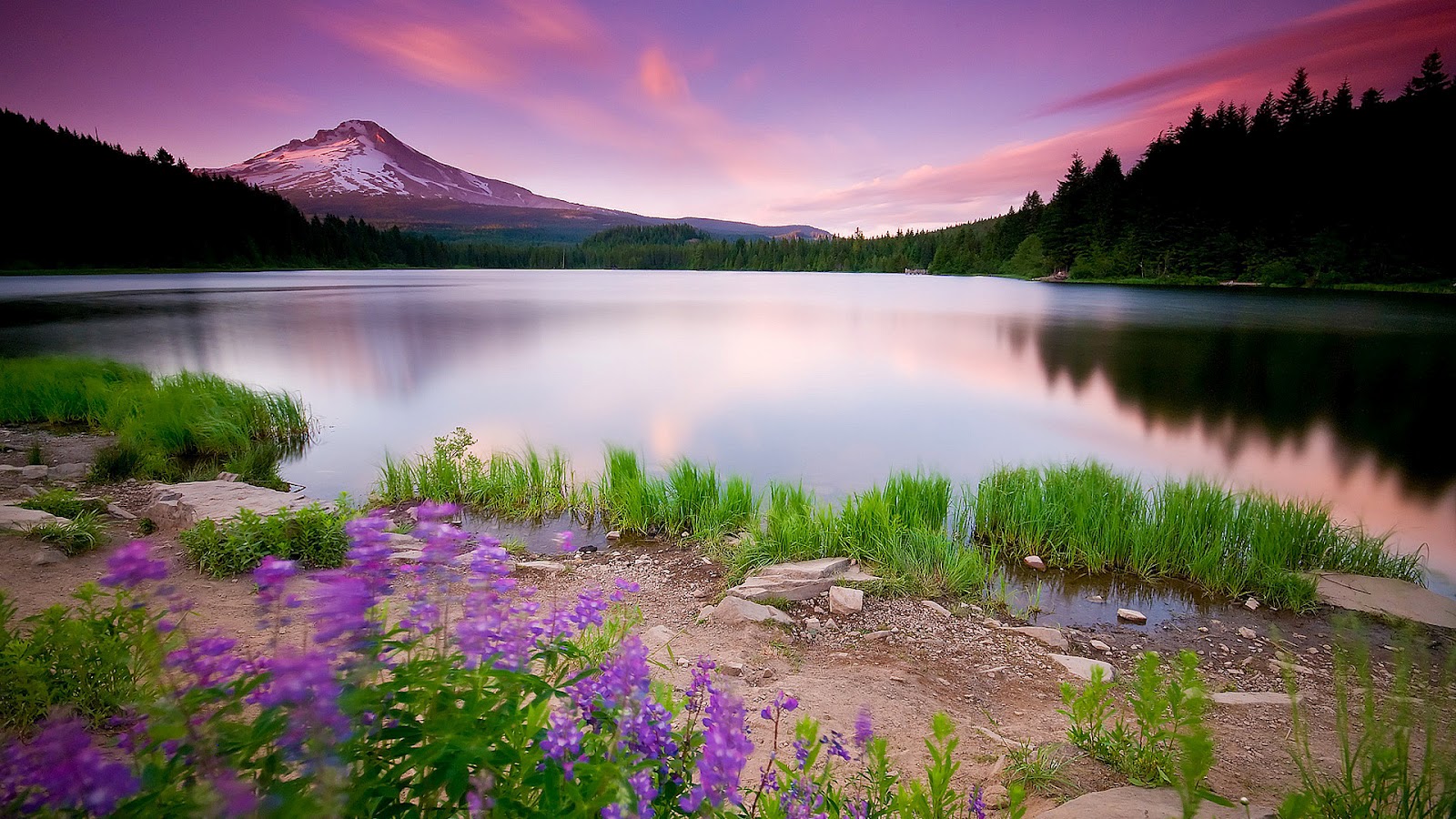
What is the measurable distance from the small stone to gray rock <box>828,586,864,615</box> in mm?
738

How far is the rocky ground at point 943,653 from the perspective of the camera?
4.33m

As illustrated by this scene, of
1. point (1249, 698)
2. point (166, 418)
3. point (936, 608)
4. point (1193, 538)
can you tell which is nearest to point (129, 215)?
point (166, 418)

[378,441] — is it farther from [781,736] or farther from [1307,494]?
[1307,494]

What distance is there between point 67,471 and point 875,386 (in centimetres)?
2062

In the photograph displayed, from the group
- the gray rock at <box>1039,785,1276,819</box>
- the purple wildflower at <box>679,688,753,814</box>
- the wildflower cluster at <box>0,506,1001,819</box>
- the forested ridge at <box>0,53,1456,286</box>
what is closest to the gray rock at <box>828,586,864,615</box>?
the gray rock at <box>1039,785,1276,819</box>

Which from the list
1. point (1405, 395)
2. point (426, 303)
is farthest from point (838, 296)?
point (1405, 395)

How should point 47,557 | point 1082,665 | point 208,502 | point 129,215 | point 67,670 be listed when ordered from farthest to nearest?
point 129,215, point 208,502, point 47,557, point 1082,665, point 67,670

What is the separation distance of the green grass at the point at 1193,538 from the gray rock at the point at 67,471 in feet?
49.8

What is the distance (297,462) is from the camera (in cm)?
1323

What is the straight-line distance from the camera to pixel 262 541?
22.6 feet

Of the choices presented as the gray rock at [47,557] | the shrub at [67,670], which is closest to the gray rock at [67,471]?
the gray rock at [47,557]

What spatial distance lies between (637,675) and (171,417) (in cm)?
1611

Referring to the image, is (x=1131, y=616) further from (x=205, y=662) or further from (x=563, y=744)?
(x=205, y=662)

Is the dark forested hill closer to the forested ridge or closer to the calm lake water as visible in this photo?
the forested ridge
